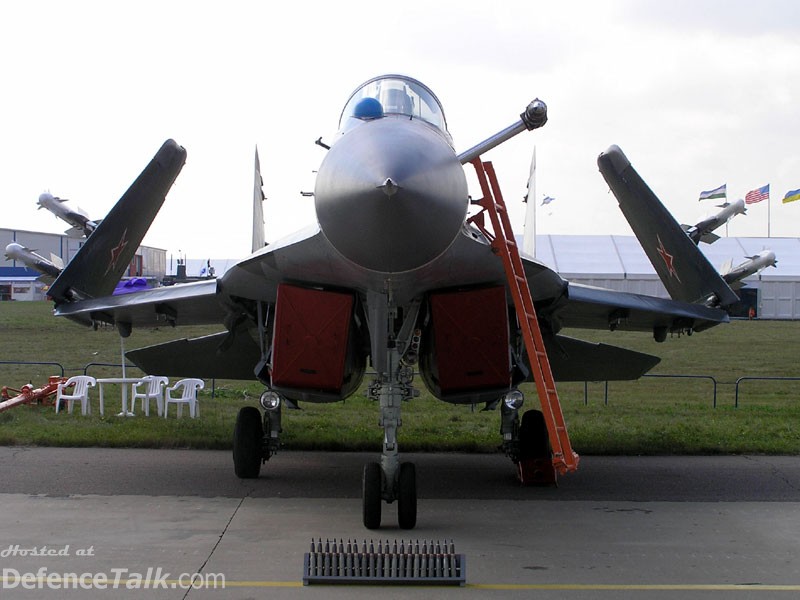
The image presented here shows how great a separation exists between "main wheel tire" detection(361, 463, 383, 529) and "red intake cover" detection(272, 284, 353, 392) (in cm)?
93

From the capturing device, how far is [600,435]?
43.4 feet

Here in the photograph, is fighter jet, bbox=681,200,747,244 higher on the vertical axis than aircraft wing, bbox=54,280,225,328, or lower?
higher

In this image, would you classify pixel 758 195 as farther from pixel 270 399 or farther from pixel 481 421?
pixel 270 399

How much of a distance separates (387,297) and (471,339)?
1.03m

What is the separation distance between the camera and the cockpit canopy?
7.31 meters

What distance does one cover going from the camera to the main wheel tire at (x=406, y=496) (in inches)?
284

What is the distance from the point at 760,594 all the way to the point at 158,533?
14.4 feet

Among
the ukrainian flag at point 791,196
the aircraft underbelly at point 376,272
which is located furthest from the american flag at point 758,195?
the aircraft underbelly at point 376,272

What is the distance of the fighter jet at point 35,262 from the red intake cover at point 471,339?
452 centimetres

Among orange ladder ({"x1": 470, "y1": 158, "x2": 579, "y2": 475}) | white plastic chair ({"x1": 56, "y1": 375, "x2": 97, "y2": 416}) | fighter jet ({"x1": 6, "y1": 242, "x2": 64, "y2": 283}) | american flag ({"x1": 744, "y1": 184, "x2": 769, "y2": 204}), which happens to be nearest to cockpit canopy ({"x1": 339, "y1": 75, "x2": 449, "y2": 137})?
orange ladder ({"x1": 470, "y1": 158, "x2": 579, "y2": 475})

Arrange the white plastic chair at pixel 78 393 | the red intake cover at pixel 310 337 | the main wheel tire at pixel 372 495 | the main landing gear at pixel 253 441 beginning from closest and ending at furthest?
1. the main wheel tire at pixel 372 495
2. the red intake cover at pixel 310 337
3. the main landing gear at pixel 253 441
4. the white plastic chair at pixel 78 393

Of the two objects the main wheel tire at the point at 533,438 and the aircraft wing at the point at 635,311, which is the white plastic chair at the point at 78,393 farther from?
the aircraft wing at the point at 635,311

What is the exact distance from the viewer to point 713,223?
966 centimetres

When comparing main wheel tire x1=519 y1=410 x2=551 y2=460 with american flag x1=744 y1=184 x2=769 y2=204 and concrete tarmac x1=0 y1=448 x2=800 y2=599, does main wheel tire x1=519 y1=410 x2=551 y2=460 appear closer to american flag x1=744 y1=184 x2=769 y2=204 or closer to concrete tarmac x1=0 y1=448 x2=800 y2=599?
concrete tarmac x1=0 y1=448 x2=800 y2=599
